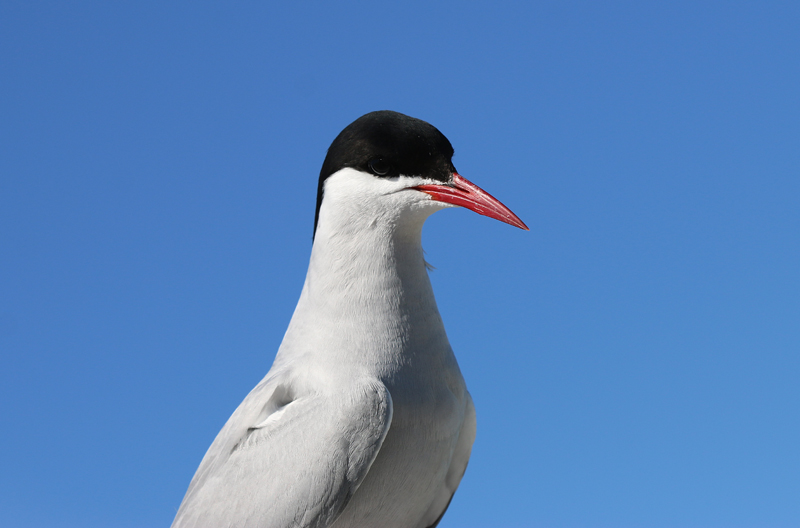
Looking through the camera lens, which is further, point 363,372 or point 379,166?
point 379,166

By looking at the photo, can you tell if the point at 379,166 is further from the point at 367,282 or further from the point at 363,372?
the point at 363,372

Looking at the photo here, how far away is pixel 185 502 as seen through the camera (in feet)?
11.9

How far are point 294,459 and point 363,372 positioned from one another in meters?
0.52

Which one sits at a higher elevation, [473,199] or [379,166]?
[379,166]

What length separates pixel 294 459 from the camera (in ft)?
10.4

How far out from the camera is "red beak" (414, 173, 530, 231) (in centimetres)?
344

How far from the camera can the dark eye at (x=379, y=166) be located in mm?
3434

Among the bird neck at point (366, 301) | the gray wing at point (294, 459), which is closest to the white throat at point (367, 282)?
the bird neck at point (366, 301)

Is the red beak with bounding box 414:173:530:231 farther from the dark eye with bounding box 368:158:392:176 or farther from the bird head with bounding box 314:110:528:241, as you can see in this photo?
the dark eye with bounding box 368:158:392:176

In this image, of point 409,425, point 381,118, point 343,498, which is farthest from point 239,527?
point 381,118

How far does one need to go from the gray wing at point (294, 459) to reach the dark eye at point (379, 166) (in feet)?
3.51

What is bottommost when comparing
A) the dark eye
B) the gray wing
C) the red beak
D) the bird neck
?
the gray wing

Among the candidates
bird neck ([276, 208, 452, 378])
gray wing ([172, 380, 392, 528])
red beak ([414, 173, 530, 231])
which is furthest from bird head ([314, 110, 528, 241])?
gray wing ([172, 380, 392, 528])

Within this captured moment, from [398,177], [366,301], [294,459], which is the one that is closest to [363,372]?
[366,301]
